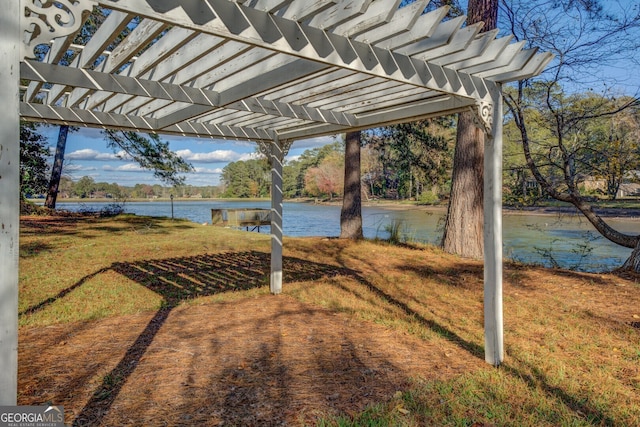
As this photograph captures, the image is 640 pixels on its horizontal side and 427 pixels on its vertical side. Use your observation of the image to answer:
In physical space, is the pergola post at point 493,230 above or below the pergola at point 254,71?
below

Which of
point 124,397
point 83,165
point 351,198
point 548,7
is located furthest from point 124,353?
point 83,165

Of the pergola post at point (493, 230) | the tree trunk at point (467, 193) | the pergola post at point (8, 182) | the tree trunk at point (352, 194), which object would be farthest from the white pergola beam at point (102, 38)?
the tree trunk at point (352, 194)

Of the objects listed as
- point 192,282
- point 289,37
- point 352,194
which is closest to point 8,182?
point 289,37

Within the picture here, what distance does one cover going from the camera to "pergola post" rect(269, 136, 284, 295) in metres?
5.21

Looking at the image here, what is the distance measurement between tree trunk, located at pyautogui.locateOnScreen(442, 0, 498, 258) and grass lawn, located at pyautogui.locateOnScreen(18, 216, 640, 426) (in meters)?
1.27

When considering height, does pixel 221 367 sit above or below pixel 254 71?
below

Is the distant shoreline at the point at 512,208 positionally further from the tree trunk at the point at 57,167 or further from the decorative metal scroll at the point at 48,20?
the decorative metal scroll at the point at 48,20

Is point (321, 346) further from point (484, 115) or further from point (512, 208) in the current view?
point (512, 208)

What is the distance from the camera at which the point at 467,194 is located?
7.97m

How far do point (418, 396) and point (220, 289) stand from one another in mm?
3560

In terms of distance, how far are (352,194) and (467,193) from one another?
2.97 m

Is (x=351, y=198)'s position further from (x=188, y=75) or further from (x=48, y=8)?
(x=48, y=8)

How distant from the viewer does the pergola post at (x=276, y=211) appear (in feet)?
17.1

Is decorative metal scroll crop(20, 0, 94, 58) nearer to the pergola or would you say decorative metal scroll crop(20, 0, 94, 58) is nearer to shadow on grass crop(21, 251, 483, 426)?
the pergola
